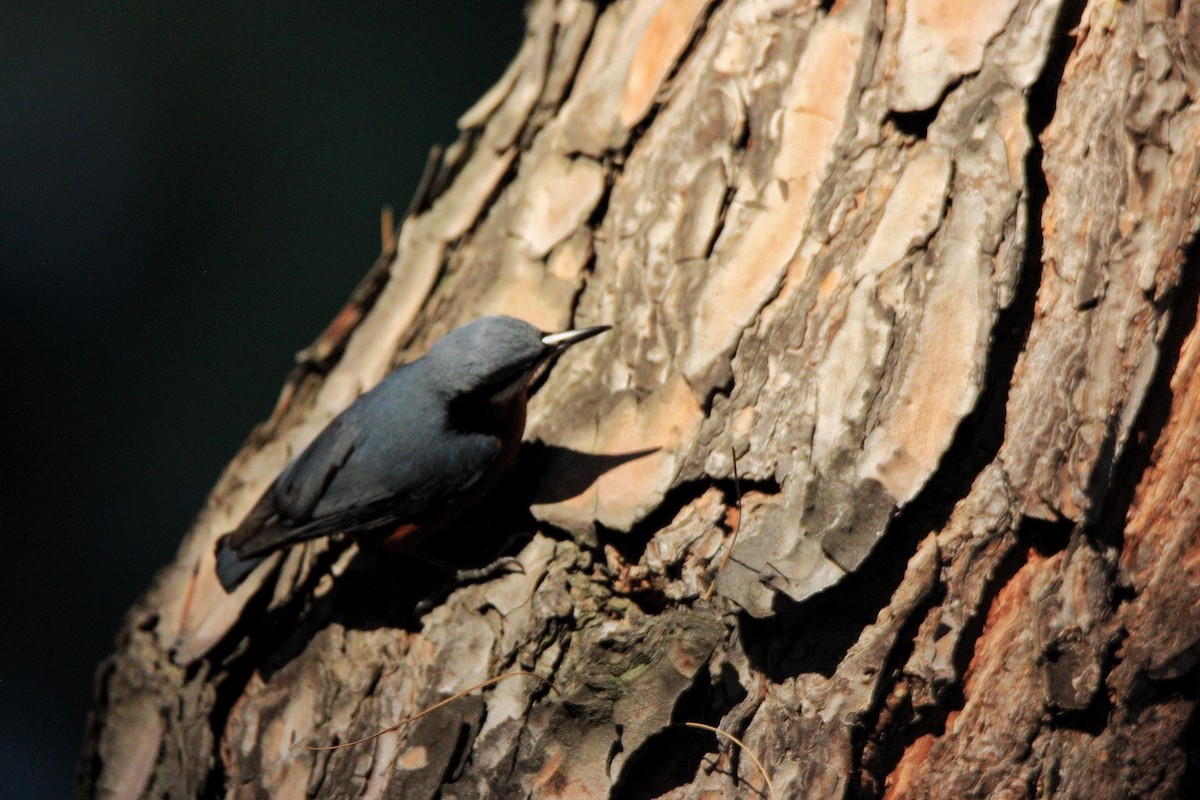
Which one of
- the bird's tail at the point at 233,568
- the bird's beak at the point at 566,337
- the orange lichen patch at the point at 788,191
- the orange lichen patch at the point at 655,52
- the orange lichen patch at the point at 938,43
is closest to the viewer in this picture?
the orange lichen patch at the point at 938,43

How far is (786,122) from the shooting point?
2.31 meters

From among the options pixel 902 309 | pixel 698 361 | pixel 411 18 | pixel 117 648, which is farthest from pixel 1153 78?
pixel 411 18

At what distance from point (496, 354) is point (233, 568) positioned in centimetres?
94

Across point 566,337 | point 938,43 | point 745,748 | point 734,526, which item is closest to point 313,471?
point 566,337

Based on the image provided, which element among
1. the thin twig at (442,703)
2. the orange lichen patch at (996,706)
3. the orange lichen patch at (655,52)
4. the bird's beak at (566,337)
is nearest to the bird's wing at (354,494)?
the bird's beak at (566,337)

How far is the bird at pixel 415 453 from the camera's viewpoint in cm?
242

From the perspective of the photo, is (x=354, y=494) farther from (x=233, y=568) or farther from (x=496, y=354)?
(x=496, y=354)

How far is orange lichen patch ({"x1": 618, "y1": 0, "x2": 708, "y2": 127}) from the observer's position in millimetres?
2604

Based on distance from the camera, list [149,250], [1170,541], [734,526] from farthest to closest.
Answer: [149,250] → [734,526] → [1170,541]

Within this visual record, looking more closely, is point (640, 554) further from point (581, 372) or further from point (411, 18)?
point (411, 18)

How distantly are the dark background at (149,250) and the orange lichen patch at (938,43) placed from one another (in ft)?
10.5

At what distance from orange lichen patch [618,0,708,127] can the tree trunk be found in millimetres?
14

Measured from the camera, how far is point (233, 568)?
8.21 ft

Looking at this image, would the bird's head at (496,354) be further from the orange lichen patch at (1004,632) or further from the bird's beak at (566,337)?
the orange lichen patch at (1004,632)
